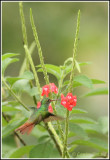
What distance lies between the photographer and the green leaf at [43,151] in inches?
48.3

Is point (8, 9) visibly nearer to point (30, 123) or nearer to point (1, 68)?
point (1, 68)

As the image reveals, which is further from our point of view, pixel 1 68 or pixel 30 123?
pixel 1 68

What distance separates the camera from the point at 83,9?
12.5 ft

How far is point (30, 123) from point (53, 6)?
3059mm

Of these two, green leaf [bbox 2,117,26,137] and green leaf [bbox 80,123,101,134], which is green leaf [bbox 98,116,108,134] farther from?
green leaf [bbox 2,117,26,137]

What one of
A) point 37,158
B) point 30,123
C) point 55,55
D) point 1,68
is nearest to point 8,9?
point 55,55

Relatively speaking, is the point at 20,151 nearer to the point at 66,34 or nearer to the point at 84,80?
the point at 84,80

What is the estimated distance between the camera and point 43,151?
124 cm

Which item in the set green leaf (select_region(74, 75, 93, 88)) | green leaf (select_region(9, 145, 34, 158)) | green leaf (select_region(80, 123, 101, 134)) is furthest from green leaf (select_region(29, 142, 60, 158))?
green leaf (select_region(74, 75, 93, 88))

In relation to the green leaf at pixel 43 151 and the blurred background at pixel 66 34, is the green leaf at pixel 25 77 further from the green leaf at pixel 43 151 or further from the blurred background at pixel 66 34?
the blurred background at pixel 66 34

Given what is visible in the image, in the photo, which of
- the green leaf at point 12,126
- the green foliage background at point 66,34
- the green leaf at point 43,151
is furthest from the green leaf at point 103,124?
the green foliage background at point 66,34

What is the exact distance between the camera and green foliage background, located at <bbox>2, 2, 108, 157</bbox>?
3293 mm

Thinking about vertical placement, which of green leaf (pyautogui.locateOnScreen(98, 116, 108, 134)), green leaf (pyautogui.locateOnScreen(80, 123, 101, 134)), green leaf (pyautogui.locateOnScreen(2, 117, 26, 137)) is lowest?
green leaf (pyautogui.locateOnScreen(98, 116, 108, 134))

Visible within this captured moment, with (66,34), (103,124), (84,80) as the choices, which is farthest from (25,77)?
(66,34)
